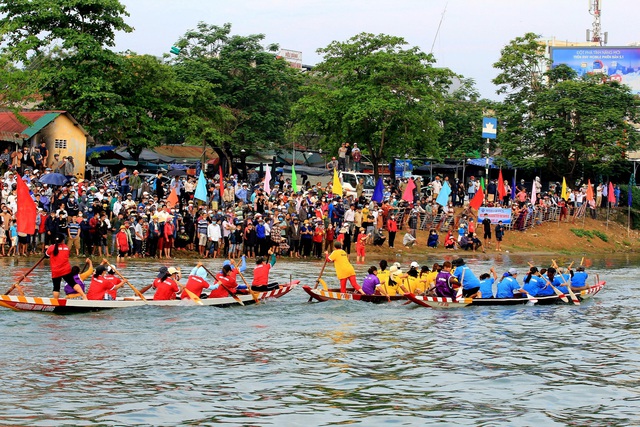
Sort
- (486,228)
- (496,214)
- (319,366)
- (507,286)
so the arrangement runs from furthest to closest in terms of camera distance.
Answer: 1. (496,214)
2. (486,228)
3. (507,286)
4. (319,366)

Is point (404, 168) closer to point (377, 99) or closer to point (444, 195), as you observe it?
point (377, 99)

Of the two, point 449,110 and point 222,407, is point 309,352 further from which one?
point 449,110

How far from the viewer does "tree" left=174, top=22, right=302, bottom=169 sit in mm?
57406

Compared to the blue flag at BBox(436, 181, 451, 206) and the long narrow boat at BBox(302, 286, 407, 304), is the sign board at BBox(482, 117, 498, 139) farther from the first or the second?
the long narrow boat at BBox(302, 286, 407, 304)

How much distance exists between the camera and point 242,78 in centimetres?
5847

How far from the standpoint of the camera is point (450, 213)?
44.8m

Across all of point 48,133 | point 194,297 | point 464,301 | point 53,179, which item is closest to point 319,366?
point 194,297

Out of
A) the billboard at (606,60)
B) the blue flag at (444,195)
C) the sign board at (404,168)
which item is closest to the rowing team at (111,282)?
the blue flag at (444,195)

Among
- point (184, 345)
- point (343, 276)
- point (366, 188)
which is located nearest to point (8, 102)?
→ point (366, 188)

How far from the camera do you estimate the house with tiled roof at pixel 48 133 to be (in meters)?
41.7

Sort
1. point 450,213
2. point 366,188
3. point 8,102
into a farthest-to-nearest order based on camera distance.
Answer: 1. point 366,188
2. point 450,213
3. point 8,102

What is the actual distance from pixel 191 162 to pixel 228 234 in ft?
84.0

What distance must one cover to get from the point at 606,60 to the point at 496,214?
90.5 feet

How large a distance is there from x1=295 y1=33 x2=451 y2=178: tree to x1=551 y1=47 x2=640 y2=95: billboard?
2028cm
